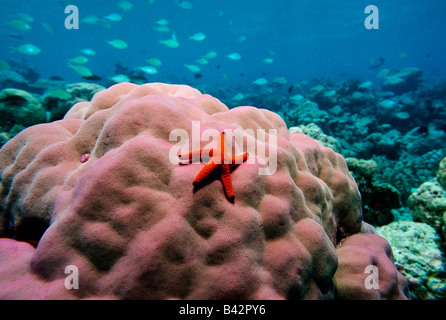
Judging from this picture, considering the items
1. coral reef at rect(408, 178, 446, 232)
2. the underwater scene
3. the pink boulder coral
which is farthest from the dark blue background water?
the pink boulder coral

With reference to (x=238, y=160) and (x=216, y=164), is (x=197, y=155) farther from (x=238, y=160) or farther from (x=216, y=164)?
(x=238, y=160)

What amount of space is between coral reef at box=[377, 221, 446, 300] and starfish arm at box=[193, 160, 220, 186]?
14.3 feet

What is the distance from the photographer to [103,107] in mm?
3250

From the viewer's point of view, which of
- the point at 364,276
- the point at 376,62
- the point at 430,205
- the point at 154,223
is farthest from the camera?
the point at 376,62

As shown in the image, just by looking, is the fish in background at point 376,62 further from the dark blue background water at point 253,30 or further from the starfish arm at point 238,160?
the starfish arm at point 238,160

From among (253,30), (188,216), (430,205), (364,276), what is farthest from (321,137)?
(253,30)

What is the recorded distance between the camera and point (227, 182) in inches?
77.2

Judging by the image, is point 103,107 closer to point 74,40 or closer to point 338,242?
point 338,242

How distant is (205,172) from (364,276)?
2.33 m

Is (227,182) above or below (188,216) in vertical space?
above

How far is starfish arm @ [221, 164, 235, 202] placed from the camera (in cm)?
195

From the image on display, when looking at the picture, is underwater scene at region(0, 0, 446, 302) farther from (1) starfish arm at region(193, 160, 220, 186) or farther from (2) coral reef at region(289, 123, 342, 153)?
(2) coral reef at region(289, 123, 342, 153)

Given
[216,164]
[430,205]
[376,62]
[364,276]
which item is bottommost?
[364,276]

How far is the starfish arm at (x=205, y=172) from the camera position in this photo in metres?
1.87
